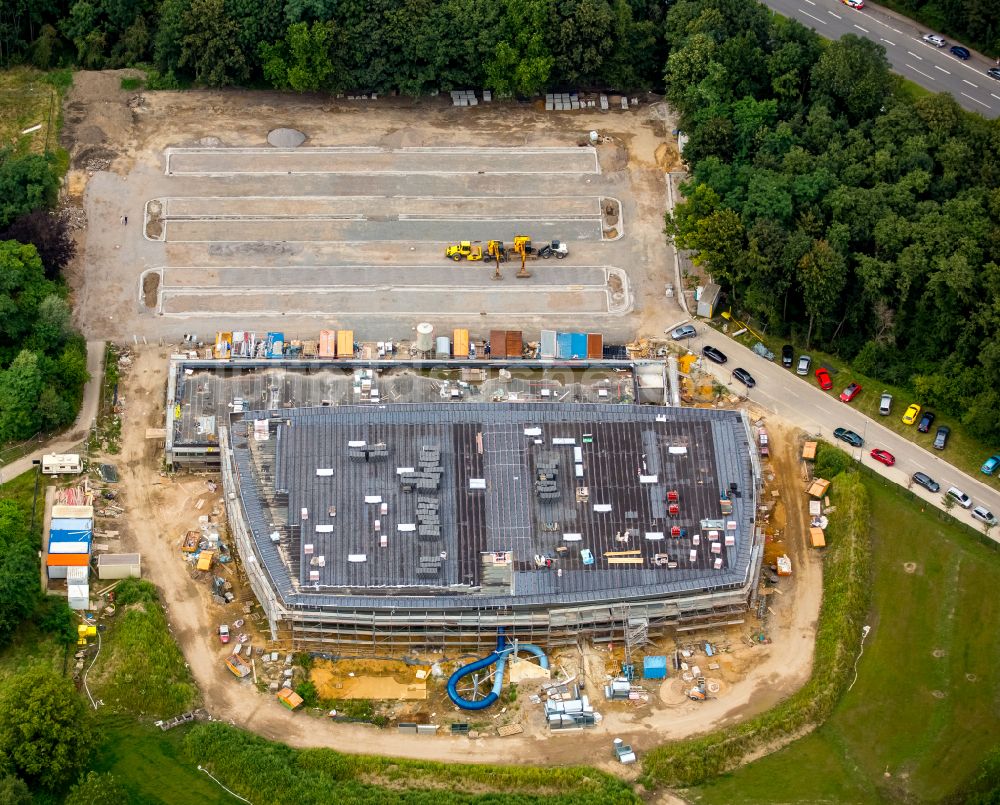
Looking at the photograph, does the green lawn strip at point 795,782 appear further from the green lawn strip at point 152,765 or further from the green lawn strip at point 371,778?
the green lawn strip at point 152,765

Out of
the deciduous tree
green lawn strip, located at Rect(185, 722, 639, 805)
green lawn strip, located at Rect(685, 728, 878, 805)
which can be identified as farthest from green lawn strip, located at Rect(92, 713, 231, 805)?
green lawn strip, located at Rect(685, 728, 878, 805)

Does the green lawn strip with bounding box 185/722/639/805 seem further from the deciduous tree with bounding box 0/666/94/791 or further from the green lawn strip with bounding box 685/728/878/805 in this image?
the deciduous tree with bounding box 0/666/94/791

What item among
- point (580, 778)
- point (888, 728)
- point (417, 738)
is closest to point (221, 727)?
point (417, 738)

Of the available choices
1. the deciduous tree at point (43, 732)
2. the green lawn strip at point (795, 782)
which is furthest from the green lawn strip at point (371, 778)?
the deciduous tree at point (43, 732)

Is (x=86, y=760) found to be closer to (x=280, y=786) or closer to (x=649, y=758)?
(x=280, y=786)

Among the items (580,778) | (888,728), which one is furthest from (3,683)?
(888,728)
